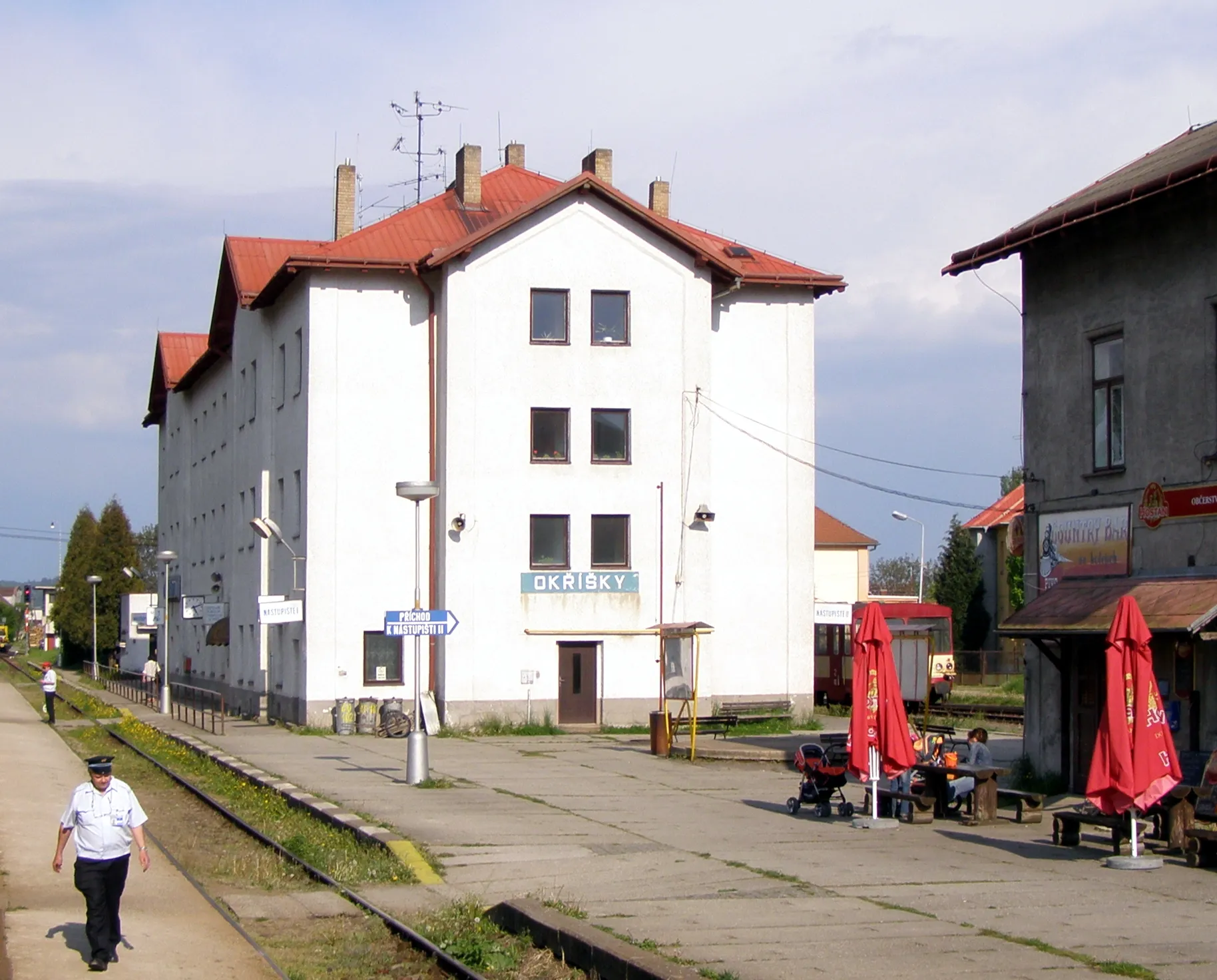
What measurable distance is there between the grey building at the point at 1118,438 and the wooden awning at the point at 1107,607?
Result: 24 mm

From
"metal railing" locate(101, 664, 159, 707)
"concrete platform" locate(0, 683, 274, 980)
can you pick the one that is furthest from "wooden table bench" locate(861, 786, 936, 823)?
"metal railing" locate(101, 664, 159, 707)

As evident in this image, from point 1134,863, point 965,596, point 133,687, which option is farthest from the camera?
point 965,596

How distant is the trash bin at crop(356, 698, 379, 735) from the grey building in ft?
56.0

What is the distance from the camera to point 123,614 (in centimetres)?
8075

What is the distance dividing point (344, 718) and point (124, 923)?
2213 centimetres

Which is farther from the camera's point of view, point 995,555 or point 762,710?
point 995,555

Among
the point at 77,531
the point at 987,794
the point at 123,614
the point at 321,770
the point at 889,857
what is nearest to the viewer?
the point at 889,857

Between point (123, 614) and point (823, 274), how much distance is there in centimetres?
5330

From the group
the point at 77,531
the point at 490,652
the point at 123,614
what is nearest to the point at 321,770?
the point at 490,652

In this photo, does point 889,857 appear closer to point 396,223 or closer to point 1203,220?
point 1203,220

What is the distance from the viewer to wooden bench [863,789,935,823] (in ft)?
58.9

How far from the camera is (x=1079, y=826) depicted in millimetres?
15688

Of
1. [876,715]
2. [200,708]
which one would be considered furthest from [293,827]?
[200,708]

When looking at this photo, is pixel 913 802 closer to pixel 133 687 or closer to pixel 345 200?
pixel 345 200
